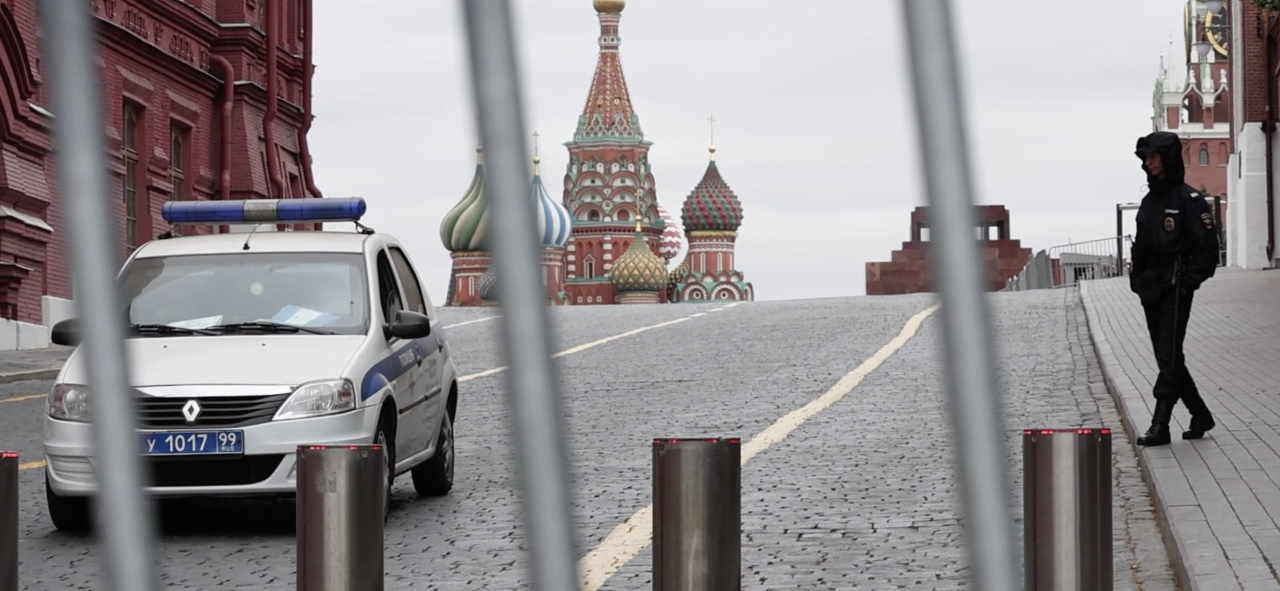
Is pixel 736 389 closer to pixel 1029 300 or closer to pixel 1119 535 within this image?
pixel 1119 535

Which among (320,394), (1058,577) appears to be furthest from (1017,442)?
(1058,577)

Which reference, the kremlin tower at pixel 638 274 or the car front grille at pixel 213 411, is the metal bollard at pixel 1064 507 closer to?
the car front grille at pixel 213 411

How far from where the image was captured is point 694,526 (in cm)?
611

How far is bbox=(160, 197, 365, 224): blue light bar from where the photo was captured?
11383mm

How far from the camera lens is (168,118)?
35531 millimetres

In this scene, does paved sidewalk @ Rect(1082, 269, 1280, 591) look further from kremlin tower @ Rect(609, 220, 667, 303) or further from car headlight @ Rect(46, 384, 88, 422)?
kremlin tower @ Rect(609, 220, 667, 303)

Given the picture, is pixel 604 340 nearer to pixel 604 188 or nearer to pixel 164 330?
pixel 164 330

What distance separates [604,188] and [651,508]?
143 meters

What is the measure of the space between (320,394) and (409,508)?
1441 millimetres

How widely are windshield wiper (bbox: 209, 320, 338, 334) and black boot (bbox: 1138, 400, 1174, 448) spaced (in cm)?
474

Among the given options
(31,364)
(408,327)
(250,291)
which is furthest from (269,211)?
(31,364)

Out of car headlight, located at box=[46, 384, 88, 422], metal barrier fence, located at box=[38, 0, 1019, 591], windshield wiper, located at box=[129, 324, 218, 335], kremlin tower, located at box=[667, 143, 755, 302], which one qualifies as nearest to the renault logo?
car headlight, located at box=[46, 384, 88, 422]

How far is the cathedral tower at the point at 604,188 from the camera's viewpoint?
151 meters

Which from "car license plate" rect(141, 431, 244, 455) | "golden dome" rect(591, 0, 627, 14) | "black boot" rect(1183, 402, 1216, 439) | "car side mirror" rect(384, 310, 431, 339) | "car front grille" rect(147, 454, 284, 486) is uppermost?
"golden dome" rect(591, 0, 627, 14)
